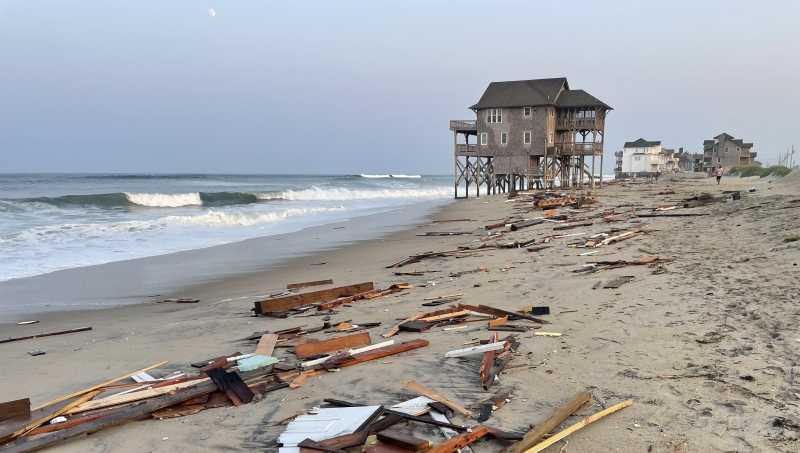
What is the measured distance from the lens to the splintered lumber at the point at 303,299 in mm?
8516

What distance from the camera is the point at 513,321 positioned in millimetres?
6793

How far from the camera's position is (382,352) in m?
5.71

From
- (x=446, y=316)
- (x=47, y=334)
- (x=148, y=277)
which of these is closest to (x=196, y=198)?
(x=148, y=277)

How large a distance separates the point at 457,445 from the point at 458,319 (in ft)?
11.9

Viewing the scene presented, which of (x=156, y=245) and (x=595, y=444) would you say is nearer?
(x=595, y=444)

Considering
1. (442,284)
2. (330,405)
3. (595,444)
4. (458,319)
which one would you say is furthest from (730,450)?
(442,284)

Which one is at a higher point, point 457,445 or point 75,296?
point 457,445

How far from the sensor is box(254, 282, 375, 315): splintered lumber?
852cm

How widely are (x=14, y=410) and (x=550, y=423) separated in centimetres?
438

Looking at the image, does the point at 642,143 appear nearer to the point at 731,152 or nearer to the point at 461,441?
the point at 731,152

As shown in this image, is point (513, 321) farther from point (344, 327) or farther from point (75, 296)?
point (75, 296)

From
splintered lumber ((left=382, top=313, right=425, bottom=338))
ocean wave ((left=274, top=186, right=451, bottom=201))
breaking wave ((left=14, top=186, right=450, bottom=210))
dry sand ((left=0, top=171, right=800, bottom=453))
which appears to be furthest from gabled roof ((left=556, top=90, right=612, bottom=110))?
splintered lumber ((left=382, top=313, right=425, bottom=338))

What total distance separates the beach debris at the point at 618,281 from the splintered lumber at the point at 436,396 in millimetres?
4652

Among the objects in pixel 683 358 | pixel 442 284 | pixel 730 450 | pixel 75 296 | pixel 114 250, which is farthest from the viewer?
pixel 114 250
